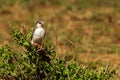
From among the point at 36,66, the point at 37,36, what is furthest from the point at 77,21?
the point at 36,66

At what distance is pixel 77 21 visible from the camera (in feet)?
49.4

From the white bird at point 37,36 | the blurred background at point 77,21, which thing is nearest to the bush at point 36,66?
the white bird at point 37,36

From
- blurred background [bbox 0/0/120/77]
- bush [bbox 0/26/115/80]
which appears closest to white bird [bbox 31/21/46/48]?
bush [bbox 0/26/115/80]

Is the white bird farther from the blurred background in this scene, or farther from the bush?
the blurred background

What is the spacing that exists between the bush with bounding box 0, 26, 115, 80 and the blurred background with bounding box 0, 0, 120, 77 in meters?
3.95

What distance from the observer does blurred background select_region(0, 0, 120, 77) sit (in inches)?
471

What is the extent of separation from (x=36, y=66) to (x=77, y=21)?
868cm

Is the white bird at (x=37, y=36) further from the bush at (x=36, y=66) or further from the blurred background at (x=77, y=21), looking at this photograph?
the blurred background at (x=77, y=21)

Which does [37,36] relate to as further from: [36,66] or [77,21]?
[77,21]

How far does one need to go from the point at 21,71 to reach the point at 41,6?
430 inches

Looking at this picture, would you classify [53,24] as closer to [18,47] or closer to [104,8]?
[104,8]

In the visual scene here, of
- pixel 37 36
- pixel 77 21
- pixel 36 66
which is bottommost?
pixel 77 21

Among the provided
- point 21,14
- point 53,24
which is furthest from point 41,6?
point 53,24

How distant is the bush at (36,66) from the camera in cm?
645
